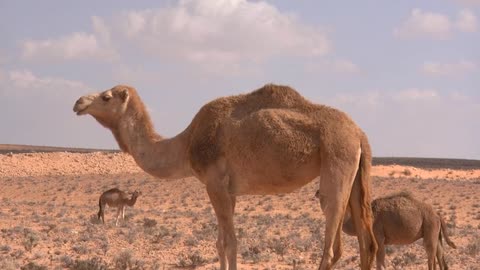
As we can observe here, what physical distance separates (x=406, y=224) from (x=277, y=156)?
497cm

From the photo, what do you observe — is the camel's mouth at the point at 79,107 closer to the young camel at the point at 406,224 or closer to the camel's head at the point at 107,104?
the camel's head at the point at 107,104

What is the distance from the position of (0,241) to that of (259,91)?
9.70 meters

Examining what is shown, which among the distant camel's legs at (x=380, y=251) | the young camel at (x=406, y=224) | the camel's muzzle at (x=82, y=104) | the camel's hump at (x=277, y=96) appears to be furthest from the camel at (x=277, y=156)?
the young camel at (x=406, y=224)

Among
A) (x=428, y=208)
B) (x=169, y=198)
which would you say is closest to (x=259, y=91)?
(x=428, y=208)

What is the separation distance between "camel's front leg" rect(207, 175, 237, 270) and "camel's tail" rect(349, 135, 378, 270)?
1.56 m

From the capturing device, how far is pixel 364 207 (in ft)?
31.6

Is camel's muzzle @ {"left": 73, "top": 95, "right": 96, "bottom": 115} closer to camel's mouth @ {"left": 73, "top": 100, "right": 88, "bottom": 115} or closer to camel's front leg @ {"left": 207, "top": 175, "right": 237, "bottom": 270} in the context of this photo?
camel's mouth @ {"left": 73, "top": 100, "right": 88, "bottom": 115}

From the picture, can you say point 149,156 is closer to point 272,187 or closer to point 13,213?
point 272,187

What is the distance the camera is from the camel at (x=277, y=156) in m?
9.16

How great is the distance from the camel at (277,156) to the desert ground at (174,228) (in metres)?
4.21

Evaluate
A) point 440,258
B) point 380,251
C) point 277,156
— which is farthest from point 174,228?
point 277,156

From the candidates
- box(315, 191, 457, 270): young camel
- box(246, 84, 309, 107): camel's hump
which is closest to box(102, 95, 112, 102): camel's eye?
box(246, 84, 309, 107): camel's hump

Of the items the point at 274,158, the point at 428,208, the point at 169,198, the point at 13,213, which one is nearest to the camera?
the point at 274,158

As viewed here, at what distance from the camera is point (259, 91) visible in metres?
9.99
